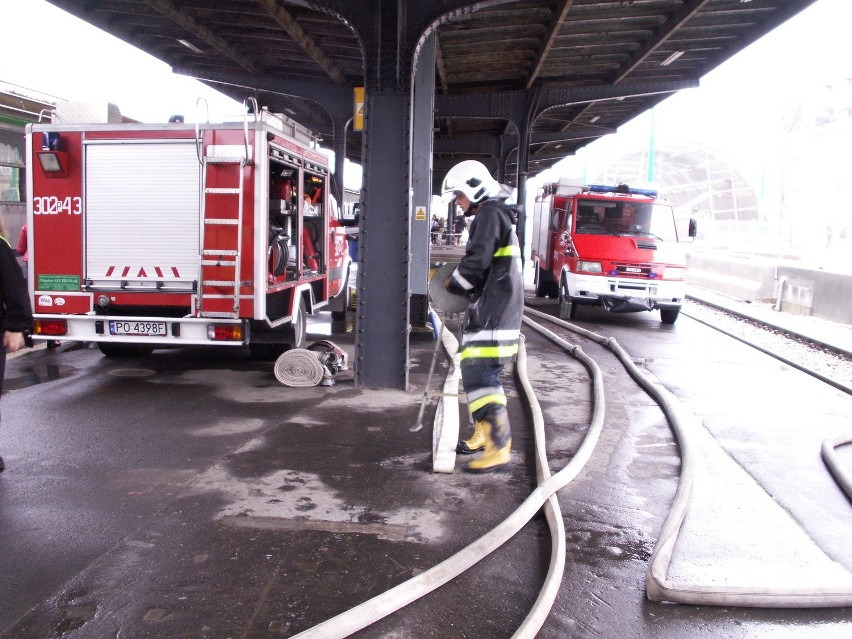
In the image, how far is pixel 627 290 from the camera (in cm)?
1270

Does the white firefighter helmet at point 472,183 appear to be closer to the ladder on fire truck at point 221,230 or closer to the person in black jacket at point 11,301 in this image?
the ladder on fire truck at point 221,230

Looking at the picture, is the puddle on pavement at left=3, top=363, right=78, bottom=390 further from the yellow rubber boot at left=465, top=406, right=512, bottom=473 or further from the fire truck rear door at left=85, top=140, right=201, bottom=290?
the yellow rubber boot at left=465, top=406, right=512, bottom=473

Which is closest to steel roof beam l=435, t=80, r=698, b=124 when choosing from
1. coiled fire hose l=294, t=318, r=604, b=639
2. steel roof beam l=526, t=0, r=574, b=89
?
steel roof beam l=526, t=0, r=574, b=89

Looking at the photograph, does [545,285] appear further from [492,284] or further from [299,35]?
[492,284]

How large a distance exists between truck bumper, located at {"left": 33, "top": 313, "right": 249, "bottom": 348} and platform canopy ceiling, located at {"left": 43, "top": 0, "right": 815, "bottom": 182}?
127 inches

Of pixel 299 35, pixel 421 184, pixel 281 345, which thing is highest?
pixel 299 35

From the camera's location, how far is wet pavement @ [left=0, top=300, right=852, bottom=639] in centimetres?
318

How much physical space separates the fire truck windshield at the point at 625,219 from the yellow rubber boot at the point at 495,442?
9.08 m

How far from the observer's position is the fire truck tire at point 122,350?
8.80 m

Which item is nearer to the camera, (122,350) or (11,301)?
(11,301)

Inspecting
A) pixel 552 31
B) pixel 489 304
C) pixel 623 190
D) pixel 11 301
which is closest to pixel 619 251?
pixel 623 190

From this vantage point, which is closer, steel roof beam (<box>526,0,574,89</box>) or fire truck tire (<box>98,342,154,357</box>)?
fire truck tire (<box>98,342,154,357</box>)

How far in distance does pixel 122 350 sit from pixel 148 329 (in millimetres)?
2241

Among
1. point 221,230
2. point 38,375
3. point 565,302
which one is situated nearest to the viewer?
point 221,230
